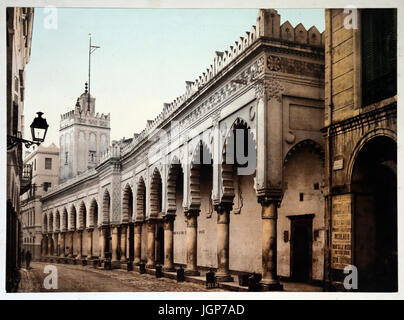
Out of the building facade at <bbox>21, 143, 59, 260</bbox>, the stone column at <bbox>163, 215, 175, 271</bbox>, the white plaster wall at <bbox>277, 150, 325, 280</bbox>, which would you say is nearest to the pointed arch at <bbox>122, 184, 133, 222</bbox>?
the stone column at <bbox>163, 215, 175, 271</bbox>

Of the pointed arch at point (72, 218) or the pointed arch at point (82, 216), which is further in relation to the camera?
the pointed arch at point (82, 216)

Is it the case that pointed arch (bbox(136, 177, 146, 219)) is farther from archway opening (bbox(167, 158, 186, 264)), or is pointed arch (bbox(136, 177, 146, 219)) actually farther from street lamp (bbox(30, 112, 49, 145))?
street lamp (bbox(30, 112, 49, 145))

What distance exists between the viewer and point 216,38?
8.15 m

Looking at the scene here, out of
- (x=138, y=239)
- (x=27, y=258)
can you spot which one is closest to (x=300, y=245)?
(x=138, y=239)

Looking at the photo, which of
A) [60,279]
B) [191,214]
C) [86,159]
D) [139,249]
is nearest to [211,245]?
[139,249]

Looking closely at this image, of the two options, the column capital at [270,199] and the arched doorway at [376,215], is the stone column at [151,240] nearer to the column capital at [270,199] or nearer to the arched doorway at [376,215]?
the column capital at [270,199]

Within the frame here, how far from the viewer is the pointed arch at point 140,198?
1251 centimetres

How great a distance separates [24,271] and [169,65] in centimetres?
354

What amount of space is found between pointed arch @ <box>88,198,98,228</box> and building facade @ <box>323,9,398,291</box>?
5995 mm

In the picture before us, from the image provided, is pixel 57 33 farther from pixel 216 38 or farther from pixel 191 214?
pixel 191 214

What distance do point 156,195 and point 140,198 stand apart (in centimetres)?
49

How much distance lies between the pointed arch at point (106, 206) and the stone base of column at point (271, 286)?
18.4 ft

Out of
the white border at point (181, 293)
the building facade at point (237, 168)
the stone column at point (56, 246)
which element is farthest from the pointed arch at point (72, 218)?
the white border at point (181, 293)

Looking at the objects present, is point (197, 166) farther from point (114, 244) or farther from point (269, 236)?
point (114, 244)
